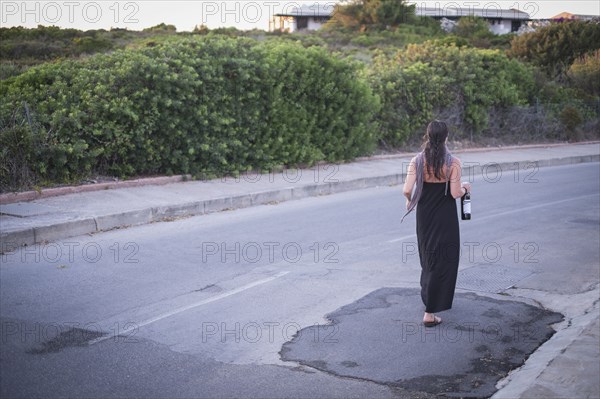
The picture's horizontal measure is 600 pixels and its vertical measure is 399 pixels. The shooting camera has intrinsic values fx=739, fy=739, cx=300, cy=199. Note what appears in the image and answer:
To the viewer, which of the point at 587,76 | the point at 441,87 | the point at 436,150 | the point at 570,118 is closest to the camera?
the point at 436,150

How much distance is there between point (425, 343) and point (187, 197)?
7.76 meters

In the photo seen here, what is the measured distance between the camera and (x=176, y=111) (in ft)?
48.4

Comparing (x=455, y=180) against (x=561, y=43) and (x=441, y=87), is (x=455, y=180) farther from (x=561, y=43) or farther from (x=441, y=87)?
(x=561, y=43)

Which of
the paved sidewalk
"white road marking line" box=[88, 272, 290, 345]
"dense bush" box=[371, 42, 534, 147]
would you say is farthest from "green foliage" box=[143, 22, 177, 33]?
"white road marking line" box=[88, 272, 290, 345]

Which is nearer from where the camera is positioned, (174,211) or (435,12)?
(174,211)

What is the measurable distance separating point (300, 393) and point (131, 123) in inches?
399

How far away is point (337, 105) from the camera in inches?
740

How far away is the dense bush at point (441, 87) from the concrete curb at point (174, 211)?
3838 mm

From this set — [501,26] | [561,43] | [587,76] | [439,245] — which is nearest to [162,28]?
[561,43]

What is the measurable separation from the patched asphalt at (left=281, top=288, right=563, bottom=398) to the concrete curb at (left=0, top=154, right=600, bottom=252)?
4.95 metres

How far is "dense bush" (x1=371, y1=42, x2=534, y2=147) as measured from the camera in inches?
880

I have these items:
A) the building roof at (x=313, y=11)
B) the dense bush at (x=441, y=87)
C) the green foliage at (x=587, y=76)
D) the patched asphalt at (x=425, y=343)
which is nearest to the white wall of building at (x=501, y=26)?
the building roof at (x=313, y=11)

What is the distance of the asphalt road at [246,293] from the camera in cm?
539

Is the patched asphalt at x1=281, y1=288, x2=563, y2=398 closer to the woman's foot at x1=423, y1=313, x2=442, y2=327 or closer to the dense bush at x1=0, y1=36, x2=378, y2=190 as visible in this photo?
the woman's foot at x1=423, y1=313, x2=442, y2=327
